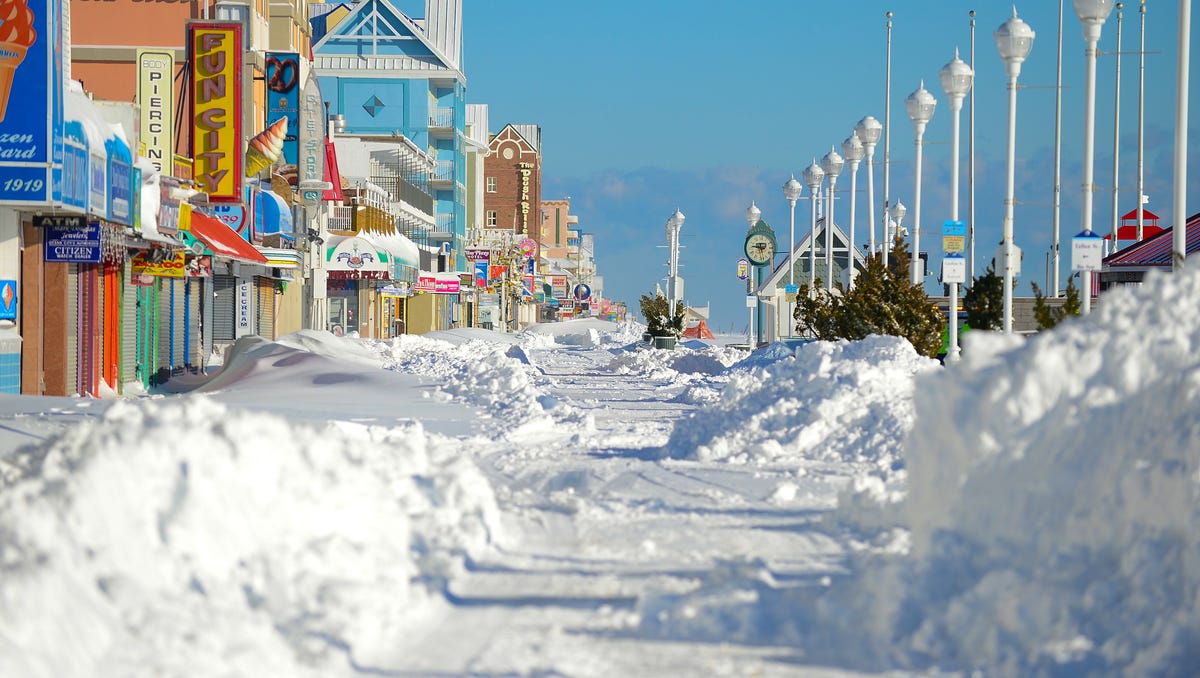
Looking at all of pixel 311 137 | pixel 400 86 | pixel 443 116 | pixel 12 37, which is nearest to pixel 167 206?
pixel 12 37

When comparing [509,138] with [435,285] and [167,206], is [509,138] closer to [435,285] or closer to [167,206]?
[435,285]

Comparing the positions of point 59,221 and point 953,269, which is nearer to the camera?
point 59,221

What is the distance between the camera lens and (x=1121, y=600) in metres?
6.96

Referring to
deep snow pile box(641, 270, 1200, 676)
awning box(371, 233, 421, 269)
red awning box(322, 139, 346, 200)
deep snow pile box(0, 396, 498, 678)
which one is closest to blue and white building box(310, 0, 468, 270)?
awning box(371, 233, 421, 269)

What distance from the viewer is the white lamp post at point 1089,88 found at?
21.4 m

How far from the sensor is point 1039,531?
311 inches

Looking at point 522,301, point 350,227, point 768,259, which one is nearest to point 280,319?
point 350,227

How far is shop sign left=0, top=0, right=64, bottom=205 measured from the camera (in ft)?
66.8

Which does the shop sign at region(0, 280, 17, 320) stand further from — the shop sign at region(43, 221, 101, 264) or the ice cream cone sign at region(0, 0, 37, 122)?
the ice cream cone sign at region(0, 0, 37, 122)

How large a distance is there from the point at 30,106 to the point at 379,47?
72.2m

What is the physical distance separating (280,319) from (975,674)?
43.7 m

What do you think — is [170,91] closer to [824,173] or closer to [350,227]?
[824,173]

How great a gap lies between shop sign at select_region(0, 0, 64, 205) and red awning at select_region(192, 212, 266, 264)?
8881 mm

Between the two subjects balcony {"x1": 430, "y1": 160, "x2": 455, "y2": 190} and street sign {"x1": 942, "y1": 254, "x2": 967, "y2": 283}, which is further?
balcony {"x1": 430, "y1": 160, "x2": 455, "y2": 190}
